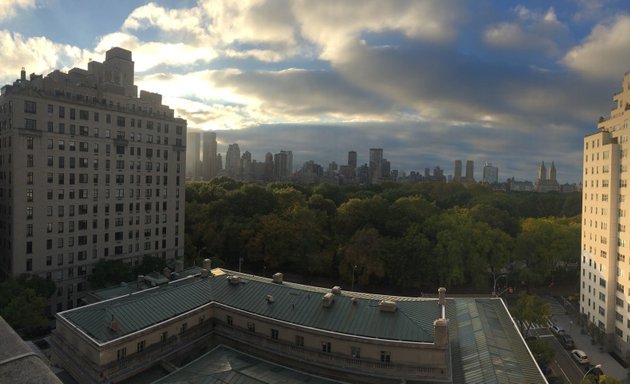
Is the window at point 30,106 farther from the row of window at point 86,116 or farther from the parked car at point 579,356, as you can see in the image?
the parked car at point 579,356

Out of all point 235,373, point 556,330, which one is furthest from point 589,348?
point 235,373

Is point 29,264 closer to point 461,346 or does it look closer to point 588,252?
point 461,346

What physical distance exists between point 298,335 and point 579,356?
1674 inches

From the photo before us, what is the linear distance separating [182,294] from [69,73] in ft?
195

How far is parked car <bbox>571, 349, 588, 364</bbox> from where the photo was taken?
5144 centimetres

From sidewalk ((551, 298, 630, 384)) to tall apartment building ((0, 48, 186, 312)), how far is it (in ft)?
226

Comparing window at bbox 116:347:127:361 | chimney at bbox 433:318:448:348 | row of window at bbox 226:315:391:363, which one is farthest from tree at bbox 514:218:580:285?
window at bbox 116:347:127:361

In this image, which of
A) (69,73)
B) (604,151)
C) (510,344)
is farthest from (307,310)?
(69,73)

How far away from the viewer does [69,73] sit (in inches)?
2921

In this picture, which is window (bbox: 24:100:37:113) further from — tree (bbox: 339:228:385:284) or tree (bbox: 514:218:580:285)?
tree (bbox: 514:218:580:285)

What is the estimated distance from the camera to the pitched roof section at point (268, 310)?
30.9 m

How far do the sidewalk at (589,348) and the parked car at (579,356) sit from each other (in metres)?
1.62

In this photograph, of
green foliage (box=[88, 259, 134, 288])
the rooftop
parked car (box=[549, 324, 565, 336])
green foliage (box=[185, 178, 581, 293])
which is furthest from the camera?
green foliage (box=[185, 178, 581, 293])

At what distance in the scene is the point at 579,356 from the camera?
52.0 metres
